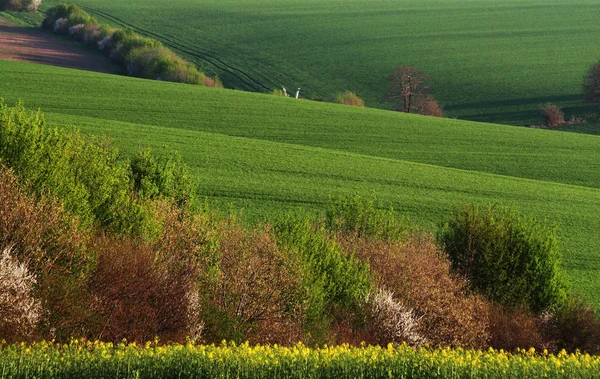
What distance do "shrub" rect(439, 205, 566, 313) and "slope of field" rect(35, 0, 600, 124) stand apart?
141ft

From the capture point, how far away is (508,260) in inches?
1186

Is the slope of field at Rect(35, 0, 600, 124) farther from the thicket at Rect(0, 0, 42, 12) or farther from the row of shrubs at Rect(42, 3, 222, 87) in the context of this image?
the thicket at Rect(0, 0, 42, 12)

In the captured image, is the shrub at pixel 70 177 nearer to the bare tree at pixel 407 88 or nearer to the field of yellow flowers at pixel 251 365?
the field of yellow flowers at pixel 251 365

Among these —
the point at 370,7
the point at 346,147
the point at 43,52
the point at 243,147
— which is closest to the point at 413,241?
the point at 243,147

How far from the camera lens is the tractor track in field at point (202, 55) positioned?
81875mm

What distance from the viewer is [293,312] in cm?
2325

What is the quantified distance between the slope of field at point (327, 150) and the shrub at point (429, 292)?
24.8 ft

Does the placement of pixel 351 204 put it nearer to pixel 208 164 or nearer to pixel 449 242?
pixel 449 242

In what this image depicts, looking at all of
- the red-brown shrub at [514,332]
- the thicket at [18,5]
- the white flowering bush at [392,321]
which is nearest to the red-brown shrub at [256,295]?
the white flowering bush at [392,321]

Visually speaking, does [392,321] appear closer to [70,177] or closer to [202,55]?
[70,177]

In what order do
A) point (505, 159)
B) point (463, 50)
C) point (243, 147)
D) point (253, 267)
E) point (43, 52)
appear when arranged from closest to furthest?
point (253, 267)
point (243, 147)
point (505, 159)
point (43, 52)
point (463, 50)

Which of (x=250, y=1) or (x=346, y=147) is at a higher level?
(x=250, y=1)

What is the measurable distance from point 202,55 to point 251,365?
76301mm

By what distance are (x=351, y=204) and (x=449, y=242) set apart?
11.9ft
